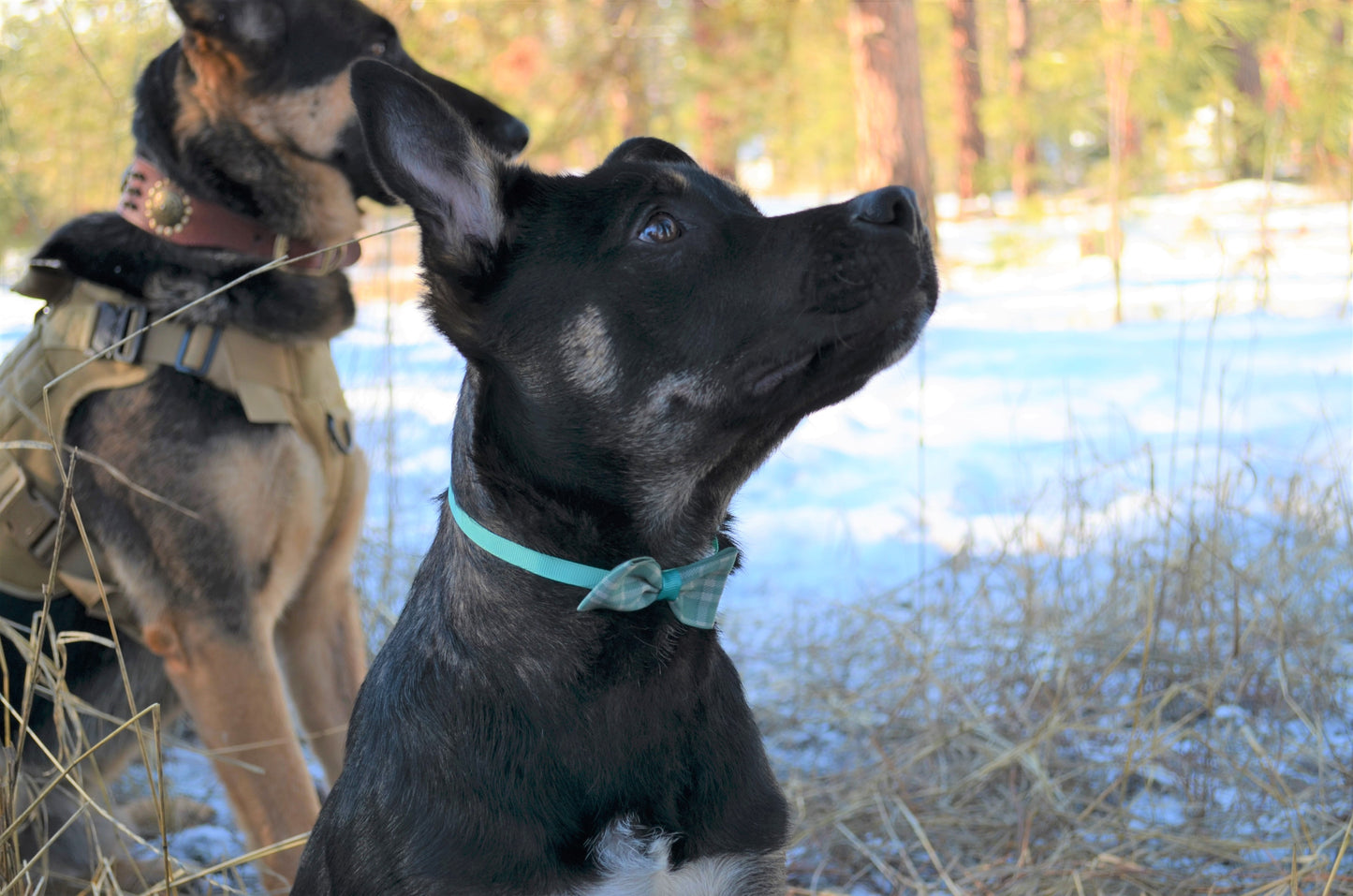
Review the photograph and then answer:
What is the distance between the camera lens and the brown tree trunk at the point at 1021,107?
12.2m

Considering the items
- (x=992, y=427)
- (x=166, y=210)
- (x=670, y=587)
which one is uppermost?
(x=166, y=210)

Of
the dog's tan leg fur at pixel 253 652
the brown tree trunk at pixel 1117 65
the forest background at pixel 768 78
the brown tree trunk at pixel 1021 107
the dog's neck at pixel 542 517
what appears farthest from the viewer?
the brown tree trunk at pixel 1021 107

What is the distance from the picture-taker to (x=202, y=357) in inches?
124

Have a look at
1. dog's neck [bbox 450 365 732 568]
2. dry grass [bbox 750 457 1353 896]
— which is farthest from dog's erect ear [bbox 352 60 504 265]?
dry grass [bbox 750 457 1353 896]

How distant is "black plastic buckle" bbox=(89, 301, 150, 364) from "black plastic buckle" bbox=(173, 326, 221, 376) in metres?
0.11

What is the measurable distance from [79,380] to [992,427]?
5820 mm

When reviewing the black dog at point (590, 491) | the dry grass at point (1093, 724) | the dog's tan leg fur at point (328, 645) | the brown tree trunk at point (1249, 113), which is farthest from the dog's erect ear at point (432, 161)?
the brown tree trunk at point (1249, 113)

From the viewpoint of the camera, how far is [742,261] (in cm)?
231

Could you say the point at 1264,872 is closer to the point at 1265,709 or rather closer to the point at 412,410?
the point at 1265,709

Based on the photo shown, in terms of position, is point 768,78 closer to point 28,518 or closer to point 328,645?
point 328,645

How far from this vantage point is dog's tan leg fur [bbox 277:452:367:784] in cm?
359

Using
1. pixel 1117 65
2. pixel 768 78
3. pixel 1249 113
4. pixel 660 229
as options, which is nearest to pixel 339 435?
pixel 660 229

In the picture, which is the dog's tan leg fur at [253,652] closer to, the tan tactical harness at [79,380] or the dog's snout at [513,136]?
the tan tactical harness at [79,380]

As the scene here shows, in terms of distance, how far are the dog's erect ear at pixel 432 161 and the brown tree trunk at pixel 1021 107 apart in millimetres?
10617
